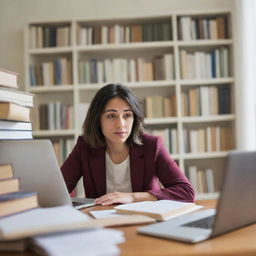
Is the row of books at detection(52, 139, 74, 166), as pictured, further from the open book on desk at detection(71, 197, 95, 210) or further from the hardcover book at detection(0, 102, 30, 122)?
the hardcover book at detection(0, 102, 30, 122)

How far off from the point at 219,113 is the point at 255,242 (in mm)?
2690

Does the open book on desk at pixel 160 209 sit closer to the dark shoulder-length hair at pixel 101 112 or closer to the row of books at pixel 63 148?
the dark shoulder-length hair at pixel 101 112

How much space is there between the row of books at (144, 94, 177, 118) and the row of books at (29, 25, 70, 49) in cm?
97

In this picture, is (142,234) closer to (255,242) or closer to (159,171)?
(255,242)

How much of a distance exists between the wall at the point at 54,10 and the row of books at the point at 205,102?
867 mm

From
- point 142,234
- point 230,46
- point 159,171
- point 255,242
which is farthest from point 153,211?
point 230,46

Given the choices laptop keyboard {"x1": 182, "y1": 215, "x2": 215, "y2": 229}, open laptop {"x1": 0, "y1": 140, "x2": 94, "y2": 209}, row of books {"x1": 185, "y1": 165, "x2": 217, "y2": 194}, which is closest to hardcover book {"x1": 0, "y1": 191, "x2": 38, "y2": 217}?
open laptop {"x1": 0, "y1": 140, "x2": 94, "y2": 209}

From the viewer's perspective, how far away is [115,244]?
763 mm

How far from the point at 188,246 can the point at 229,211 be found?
0.15m

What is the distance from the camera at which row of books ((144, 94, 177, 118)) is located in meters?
3.35

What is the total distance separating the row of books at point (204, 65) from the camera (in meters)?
3.33

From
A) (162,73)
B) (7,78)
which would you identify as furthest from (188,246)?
(162,73)

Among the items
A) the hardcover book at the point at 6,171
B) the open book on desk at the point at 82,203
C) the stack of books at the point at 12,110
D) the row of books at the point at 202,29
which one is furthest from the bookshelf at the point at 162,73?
the hardcover book at the point at 6,171

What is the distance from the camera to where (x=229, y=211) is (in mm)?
822
